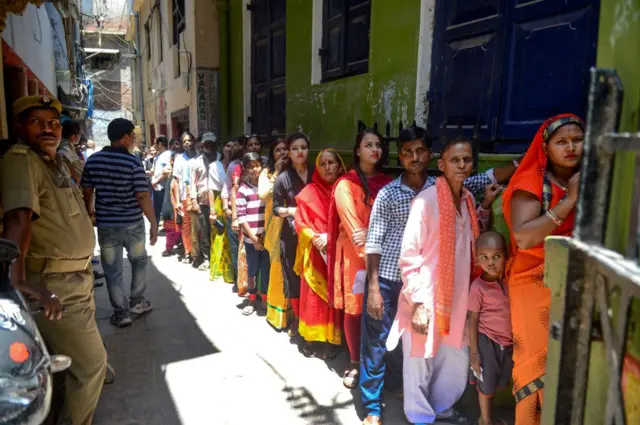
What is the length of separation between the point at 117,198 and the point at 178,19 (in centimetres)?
777

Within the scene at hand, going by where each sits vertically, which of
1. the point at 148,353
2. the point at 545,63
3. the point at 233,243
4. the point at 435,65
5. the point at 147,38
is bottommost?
the point at 148,353

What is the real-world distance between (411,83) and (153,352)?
119 inches

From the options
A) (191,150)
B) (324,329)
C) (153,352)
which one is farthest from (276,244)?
(191,150)

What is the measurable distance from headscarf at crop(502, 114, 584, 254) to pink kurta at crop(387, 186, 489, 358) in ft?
1.23

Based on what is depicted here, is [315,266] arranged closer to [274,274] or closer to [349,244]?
[349,244]

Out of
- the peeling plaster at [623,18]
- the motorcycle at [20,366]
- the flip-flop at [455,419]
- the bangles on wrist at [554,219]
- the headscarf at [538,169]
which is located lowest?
the flip-flop at [455,419]

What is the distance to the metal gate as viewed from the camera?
0.99 metres

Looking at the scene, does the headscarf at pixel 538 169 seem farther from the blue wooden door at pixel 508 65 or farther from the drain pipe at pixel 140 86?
the drain pipe at pixel 140 86

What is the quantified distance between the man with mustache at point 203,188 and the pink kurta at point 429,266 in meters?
3.76

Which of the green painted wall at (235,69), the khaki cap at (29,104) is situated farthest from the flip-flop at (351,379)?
the green painted wall at (235,69)

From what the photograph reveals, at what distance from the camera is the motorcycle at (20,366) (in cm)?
130

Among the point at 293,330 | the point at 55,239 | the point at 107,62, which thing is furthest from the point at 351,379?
the point at 107,62

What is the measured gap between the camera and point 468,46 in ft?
10.6

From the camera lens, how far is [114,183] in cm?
374
